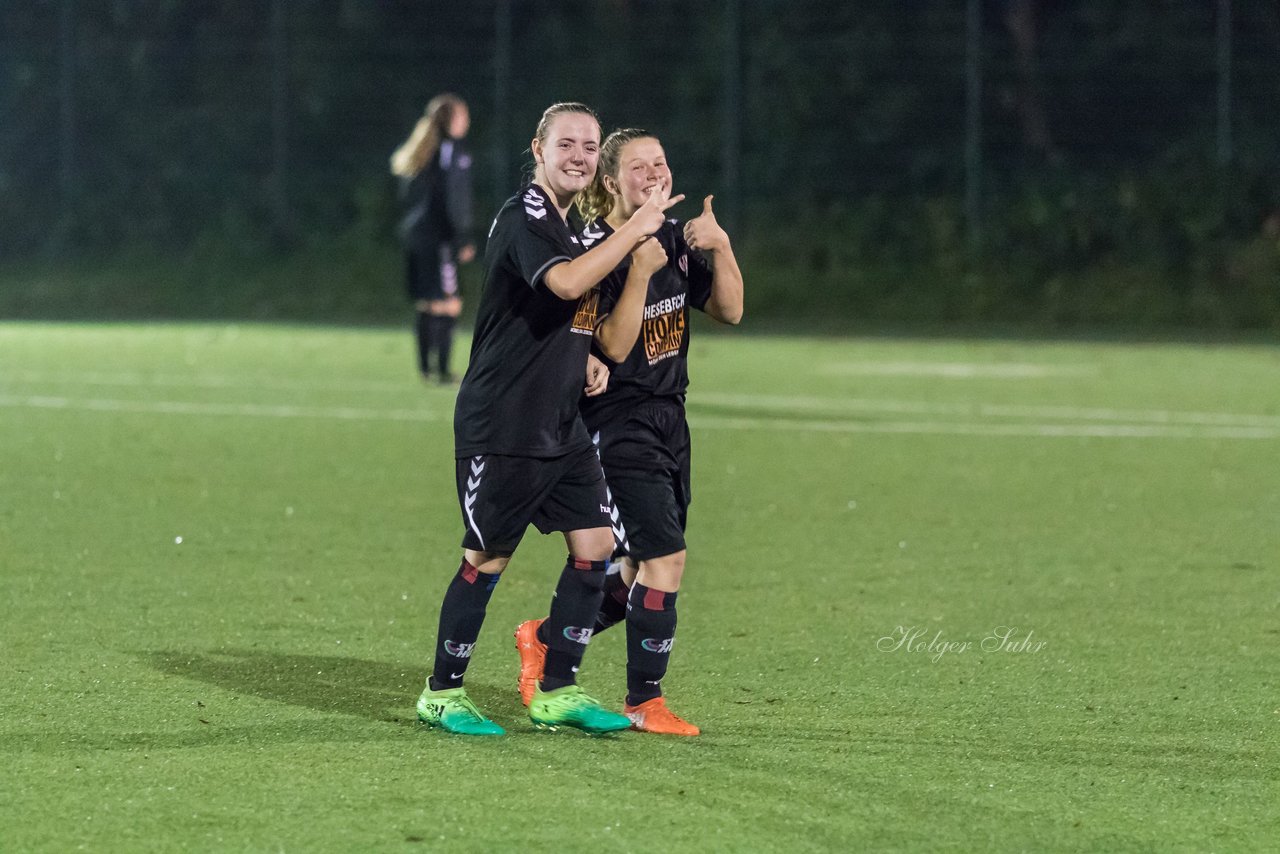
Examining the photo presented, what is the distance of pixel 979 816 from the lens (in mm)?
5301

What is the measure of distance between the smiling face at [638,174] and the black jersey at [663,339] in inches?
4.2

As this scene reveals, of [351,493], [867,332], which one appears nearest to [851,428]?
[351,493]

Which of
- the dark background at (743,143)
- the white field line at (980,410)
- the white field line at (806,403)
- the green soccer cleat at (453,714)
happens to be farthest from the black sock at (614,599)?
the dark background at (743,143)

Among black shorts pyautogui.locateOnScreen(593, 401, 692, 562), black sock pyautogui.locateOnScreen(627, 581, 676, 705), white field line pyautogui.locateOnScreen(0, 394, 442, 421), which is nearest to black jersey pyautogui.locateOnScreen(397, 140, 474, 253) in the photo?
white field line pyautogui.locateOnScreen(0, 394, 442, 421)

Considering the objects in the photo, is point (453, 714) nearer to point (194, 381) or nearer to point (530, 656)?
point (530, 656)

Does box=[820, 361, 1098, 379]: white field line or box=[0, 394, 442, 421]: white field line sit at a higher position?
box=[0, 394, 442, 421]: white field line

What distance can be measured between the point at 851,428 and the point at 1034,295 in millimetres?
15167

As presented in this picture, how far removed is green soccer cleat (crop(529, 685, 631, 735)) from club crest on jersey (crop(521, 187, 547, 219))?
4.30 ft

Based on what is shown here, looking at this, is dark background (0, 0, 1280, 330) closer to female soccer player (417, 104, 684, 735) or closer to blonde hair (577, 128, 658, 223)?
blonde hair (577, 128, 658, 223)

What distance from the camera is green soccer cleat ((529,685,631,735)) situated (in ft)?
20.3

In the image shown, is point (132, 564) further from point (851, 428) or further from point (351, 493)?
point (851, 428)

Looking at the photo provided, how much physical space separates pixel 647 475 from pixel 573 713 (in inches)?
28.0

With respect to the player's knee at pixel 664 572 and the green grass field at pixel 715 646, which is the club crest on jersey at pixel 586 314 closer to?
the player's knee at pixel 664 572

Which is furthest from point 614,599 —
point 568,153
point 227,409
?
point 227,409
